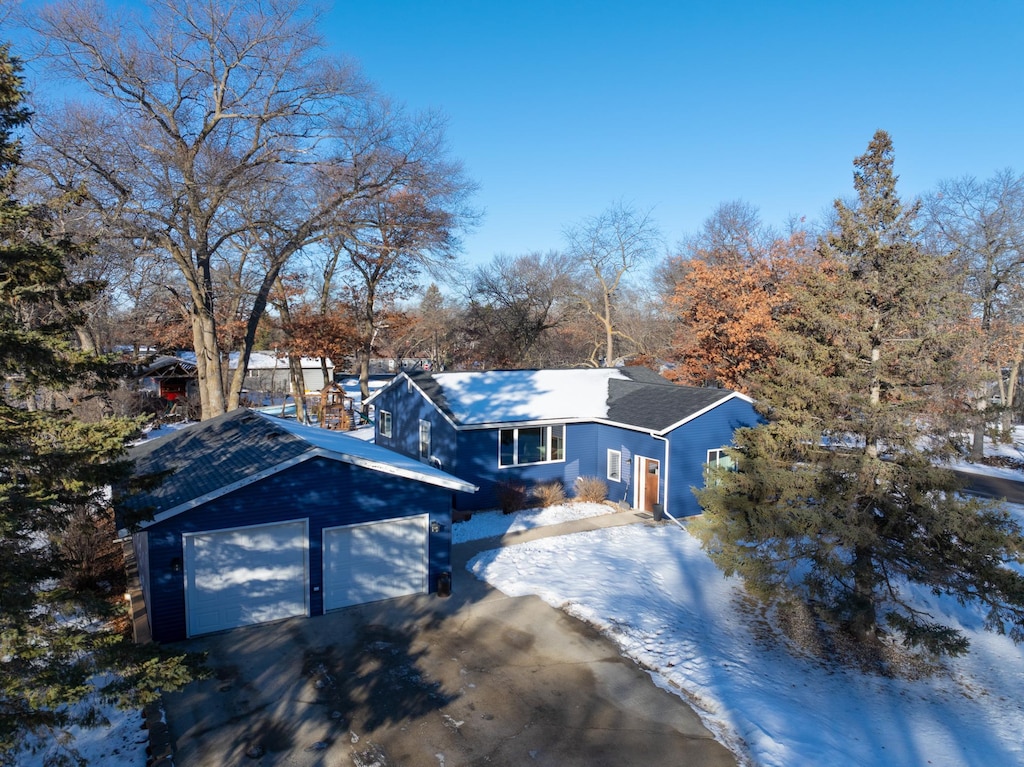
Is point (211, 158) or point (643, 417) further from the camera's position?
point (211, 158)

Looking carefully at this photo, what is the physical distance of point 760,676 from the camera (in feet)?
33.7

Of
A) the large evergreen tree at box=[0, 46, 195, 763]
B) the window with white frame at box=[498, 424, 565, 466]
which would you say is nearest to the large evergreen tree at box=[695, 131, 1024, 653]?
the window with white frame at box=[498, 424, 565, 466]

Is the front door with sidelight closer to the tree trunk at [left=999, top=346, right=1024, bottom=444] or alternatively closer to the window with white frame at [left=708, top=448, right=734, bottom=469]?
the window with white frame at [left=708, top=448, right=734, bottom=469]

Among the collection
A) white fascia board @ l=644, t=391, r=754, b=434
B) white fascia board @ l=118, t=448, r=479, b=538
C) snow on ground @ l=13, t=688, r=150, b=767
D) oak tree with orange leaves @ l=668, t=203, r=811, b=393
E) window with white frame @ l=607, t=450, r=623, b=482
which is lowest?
snow on ground @ l=13, t=688, r=150, b=767

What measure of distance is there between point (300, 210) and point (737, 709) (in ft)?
74.4

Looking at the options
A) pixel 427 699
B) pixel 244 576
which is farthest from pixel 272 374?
pixel 427 699

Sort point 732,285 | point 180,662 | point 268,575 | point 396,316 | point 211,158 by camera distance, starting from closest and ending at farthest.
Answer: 1. point 180,662
2. point 268,575
3. point 211,158
4. point 732,285
5. point 396,316

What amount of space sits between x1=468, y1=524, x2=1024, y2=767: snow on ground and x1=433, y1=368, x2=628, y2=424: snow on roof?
19.7 feet

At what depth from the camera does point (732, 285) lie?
28.0 meters

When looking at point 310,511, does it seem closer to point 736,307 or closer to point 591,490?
point 591,490

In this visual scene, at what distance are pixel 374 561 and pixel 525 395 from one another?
36.4ft

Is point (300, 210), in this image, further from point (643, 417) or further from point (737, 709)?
point (737, 709)

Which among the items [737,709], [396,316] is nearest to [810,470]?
[737,709]

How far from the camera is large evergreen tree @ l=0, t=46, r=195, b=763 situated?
229 inches
